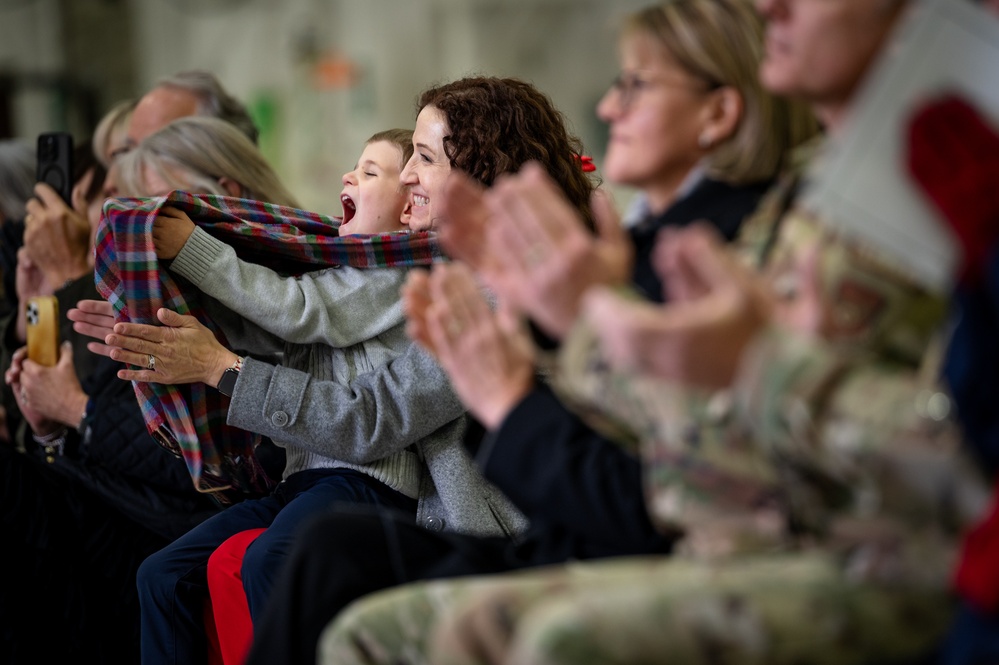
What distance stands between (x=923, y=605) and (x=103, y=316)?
1.65 meters

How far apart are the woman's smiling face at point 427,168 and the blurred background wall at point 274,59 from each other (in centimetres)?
406

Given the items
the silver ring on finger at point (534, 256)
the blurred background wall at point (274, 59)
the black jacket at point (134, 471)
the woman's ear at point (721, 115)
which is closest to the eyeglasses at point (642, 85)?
the woman's ear at point (721, 115)

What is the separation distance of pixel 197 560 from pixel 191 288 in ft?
1.49

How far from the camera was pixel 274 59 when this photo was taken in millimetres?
6559

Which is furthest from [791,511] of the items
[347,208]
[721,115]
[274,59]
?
[274,59]

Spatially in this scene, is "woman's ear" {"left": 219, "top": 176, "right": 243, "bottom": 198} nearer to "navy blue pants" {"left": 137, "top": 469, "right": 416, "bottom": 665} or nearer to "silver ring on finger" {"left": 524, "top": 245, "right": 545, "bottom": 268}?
"navy blue pants" {"left": 137, "top": 469, "right": 416, "bottom": 665}

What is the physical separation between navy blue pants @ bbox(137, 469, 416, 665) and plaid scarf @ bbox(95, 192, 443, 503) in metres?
0.09

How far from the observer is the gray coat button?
186 cm

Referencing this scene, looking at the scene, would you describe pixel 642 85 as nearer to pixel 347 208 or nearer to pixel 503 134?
pixel 503 134

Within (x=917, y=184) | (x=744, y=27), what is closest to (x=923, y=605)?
(x=917, y=184)

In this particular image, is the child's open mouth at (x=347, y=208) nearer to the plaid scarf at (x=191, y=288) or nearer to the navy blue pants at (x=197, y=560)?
the plaid scarf at (x=191, y=288)

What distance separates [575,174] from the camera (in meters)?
2.04

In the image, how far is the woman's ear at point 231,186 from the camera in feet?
7.93

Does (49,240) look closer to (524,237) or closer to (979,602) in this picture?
(524,237)
